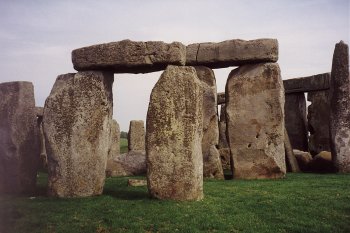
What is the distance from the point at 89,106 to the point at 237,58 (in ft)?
17.4

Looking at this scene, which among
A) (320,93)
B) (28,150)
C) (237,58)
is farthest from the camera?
(320,93)

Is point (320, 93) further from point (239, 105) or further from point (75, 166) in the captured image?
point (75, 166)

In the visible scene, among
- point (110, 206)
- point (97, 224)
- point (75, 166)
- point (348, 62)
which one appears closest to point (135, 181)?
point (75, 166)

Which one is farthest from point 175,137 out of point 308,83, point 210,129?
point 308,83

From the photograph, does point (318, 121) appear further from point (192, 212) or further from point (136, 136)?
point (192, 212)

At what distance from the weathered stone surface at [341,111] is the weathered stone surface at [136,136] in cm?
890

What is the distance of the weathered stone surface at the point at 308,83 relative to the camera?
17.3 meters

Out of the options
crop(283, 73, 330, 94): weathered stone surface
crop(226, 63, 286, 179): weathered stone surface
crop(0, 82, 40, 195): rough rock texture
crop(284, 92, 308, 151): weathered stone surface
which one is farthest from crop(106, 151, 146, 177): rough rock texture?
crop(283, 73, 330, 94): weathered stone surface

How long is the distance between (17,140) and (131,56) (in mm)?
3633

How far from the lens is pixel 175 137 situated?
26.3 feet

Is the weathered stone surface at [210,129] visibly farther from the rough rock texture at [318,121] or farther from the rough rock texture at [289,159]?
the rough rock texture at [318,121]

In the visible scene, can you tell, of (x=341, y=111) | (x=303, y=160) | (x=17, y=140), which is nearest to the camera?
(x=17, y=140)

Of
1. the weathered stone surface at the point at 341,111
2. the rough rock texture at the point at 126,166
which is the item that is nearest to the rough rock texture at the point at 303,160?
the weathered stone surface at the point at 341,111

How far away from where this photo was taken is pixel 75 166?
867 cm
